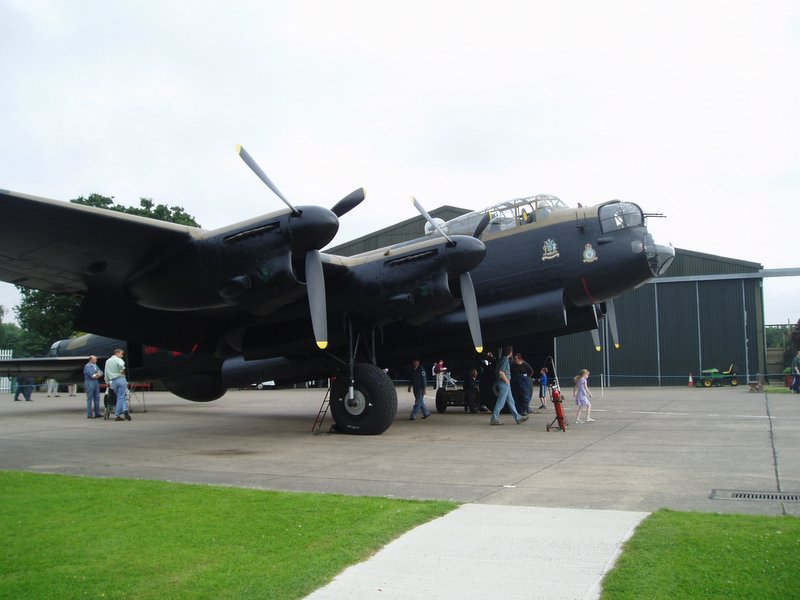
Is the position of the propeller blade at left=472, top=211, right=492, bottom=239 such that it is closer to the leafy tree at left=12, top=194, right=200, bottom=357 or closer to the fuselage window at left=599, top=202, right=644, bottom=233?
the fuselage window at left=599, top=202, right=644, bottom=233

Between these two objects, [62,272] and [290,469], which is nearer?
[290,469]

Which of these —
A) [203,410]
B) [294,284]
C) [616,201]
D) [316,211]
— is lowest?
[203,410]

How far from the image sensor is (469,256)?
12641 mm

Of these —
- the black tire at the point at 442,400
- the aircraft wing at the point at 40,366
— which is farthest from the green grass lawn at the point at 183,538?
the aircraft wing at the point at 40,366

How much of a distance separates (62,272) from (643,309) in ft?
108

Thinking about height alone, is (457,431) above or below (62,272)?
below

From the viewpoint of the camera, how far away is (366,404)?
13250mm

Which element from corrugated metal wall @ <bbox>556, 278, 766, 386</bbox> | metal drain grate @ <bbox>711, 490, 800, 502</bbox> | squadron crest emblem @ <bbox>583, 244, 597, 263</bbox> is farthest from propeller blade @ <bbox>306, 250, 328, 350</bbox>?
corrugated metal wall @ <bbox>556, 278, 766, 386</bbox>

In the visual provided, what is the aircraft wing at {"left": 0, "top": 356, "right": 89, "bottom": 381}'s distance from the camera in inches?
862

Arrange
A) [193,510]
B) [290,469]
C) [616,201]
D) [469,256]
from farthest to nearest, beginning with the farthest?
1. [616,201]
2. [469,256]
3. [290,469]
4. [193,510]

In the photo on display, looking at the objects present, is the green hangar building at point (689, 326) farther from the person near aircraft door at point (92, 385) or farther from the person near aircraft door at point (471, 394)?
the person near aircraft door at point (92, 385)

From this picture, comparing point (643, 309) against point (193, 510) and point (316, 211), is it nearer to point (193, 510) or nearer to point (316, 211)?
point (316, 211)

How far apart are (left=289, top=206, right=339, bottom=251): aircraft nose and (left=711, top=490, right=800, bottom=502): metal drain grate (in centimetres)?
679

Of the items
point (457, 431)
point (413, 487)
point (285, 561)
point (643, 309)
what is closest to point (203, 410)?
point (457, 431)
